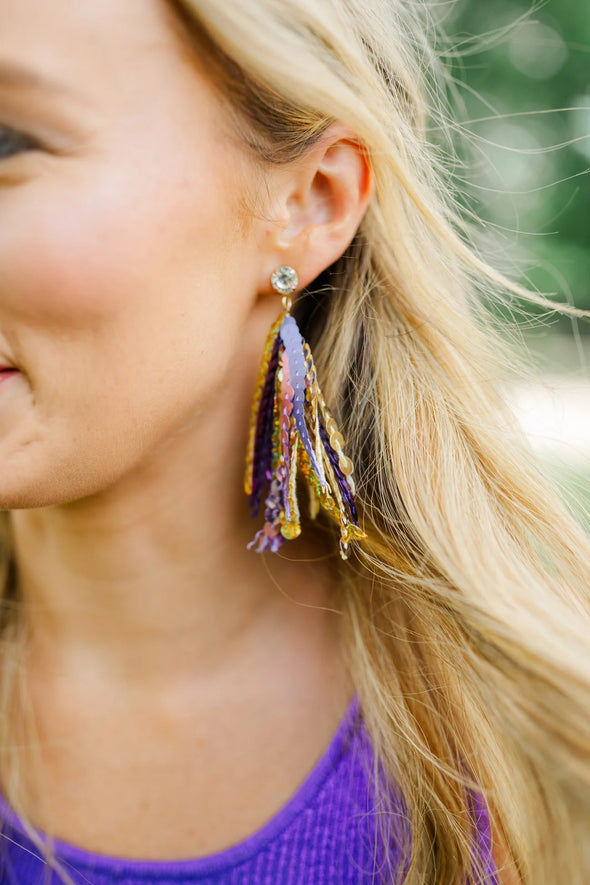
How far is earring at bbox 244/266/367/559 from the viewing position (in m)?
1.26

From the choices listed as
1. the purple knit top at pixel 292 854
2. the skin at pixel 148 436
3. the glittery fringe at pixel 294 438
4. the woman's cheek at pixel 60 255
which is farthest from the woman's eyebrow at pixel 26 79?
the purple knit top at pixel 292 854

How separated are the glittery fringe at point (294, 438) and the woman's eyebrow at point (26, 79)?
17.4 inches

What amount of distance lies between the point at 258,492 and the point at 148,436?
27 centimetres

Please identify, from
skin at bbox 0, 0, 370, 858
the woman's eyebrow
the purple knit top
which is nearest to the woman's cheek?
skin at bbox 0, 0, 370, 858

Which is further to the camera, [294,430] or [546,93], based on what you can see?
[546,93]

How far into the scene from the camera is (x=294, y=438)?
49.8 inches

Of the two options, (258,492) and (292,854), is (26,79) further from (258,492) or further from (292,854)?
(292,854)

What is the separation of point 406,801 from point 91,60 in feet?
3.54

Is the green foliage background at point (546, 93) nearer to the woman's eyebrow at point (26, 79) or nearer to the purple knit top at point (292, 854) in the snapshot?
the purple knit top at point (292, 854)

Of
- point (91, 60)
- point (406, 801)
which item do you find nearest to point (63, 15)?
point (91, 60)

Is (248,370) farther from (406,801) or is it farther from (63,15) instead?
(406,801)

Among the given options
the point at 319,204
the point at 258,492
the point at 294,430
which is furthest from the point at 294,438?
the point at 319,204

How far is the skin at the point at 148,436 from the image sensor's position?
104 centimetres

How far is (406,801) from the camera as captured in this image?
1285mm
